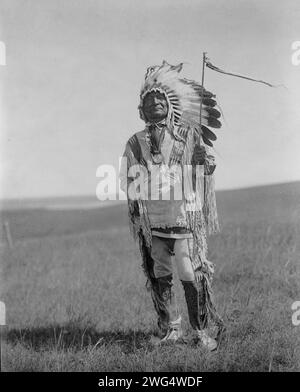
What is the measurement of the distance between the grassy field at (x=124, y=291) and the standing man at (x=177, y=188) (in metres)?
0.26

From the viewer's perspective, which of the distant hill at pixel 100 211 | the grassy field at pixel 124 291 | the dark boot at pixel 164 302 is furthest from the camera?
the distant hill at pixel 100 211

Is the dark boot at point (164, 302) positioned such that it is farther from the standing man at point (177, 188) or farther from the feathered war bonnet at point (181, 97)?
the feathered war bonnet at point (181, 97)

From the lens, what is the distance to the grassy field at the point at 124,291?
14.9ft

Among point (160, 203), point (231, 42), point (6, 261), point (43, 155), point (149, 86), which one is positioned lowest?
point (6, 261)

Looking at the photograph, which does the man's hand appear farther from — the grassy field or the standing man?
the grassy field

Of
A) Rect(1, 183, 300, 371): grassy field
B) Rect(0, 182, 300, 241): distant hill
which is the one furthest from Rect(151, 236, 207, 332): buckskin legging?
Rect(0, 182, 300, 241): distant hill

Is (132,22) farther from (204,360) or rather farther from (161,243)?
(204,360)

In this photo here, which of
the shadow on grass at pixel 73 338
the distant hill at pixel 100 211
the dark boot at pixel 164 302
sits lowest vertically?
the shadow on grass at pixel 73 338

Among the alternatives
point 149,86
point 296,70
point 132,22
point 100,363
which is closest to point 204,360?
point 100,363

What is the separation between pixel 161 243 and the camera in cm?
463

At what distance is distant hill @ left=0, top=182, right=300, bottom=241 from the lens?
5.23m

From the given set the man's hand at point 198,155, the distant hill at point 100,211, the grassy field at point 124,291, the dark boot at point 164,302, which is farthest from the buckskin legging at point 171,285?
the distant hill at point 100,211

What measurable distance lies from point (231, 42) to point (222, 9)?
0.27m

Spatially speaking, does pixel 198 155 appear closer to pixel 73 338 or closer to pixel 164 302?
pixel 164 302
